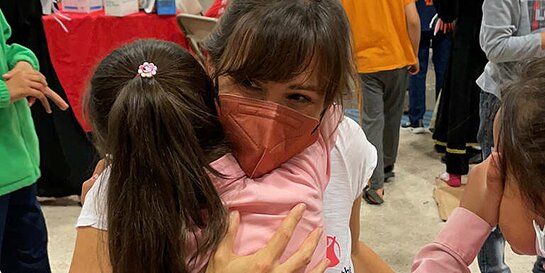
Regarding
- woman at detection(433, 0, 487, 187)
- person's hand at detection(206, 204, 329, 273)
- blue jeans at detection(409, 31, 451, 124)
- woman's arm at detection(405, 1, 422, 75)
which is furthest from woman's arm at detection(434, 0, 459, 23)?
person's hand at detection(206, 204, 329, 273)

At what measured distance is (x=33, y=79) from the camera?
203cm

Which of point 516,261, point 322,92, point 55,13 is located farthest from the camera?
point 55,13

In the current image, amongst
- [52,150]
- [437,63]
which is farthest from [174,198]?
[437,63]

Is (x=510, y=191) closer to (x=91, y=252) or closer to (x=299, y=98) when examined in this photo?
(x=299, y=98)

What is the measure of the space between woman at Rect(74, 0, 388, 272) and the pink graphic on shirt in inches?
7.3

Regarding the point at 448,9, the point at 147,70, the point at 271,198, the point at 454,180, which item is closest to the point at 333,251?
the point at 271,198

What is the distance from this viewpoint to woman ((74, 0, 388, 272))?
101cm

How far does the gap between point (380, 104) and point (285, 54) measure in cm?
242

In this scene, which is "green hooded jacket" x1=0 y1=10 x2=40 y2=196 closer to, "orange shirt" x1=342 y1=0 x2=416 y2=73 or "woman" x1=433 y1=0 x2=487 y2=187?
"orange shirt" x1=342 y1=0 x2=416 y2=73

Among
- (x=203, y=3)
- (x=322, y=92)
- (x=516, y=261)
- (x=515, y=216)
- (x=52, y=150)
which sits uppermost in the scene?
(x=322, y=92)

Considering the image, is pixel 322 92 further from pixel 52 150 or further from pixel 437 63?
pixel 437 63

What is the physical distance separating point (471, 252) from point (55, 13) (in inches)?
102

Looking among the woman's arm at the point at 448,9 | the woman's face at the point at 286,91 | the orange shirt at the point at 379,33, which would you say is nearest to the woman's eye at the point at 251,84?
the woman's face at the point at 286,91

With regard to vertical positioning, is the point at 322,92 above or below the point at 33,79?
above
